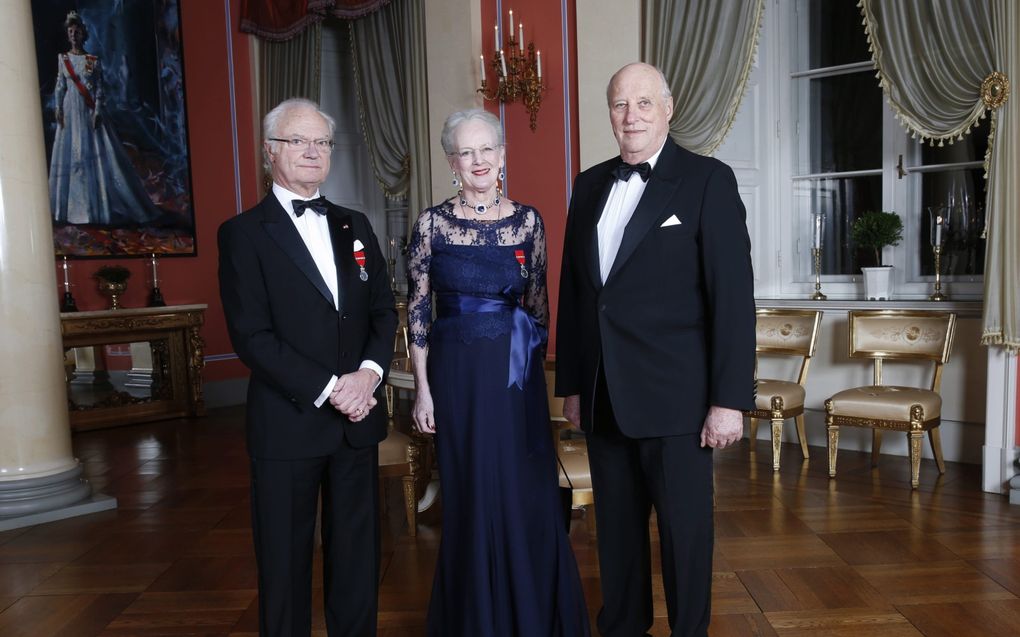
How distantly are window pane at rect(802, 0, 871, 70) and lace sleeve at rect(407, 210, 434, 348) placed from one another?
3.91m

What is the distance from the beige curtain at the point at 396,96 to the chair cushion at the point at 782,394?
277cm

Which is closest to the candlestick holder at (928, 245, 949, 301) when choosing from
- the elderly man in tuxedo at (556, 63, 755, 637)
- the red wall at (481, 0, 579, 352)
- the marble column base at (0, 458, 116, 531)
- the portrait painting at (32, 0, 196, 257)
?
the red wall at (481, 0, 579, 352)

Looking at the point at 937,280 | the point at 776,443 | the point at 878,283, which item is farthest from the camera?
the point at 878,283

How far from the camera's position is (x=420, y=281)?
7.49 ft

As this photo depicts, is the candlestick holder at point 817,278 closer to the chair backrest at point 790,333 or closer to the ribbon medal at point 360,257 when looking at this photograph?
the chair backrest at point 790,333

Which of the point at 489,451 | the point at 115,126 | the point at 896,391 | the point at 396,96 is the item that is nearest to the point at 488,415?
the point at 489,451

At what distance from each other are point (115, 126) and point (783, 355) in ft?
17.6

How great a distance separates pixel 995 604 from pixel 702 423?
142cm

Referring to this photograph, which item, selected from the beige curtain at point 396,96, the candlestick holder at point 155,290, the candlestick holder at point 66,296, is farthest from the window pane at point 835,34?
the candlestick holder at point 66,296

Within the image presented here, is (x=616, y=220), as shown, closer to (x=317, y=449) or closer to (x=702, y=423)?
(x=702, y=423)

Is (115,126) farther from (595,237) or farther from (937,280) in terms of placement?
(937,280)

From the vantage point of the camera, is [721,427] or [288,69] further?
[288,69]

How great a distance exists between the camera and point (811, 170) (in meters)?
5.43

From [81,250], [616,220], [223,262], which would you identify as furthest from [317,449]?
[81,250]
